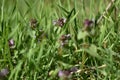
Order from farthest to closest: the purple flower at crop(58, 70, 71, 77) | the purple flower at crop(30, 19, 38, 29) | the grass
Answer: the purple flower at crop(30, 19, 38, 29)
the grass
the purple flower at crop(58, 70, 71, 77)

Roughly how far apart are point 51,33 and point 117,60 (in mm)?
324

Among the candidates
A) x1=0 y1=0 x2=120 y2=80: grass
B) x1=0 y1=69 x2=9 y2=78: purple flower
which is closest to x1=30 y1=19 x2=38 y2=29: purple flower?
x1=0 y1=0 x2=120 y2=80: grass

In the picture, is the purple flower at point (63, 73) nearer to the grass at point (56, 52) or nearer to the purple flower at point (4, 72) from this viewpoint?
the grass at point (56, 52)

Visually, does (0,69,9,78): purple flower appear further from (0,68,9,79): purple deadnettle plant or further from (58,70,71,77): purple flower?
(58,70,71,77): purple flower

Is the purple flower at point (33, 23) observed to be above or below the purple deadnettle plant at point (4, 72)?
above

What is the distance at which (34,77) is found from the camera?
1.56m

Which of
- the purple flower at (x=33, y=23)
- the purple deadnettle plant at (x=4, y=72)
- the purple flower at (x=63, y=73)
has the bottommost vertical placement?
the purple flower at (x=63, y=73)

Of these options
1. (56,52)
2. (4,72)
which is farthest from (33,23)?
(4,72)

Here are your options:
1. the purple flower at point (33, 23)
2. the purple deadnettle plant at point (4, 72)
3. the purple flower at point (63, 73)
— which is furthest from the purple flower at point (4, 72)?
the purple flower at point (33, 23)

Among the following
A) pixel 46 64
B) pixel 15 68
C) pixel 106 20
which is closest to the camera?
pixel 15 68

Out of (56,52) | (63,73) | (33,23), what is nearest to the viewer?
(63,73)

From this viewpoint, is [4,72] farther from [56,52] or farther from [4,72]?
[56,52]

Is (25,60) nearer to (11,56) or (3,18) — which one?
(11,56)

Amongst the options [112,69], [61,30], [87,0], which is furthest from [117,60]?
[87,0]
